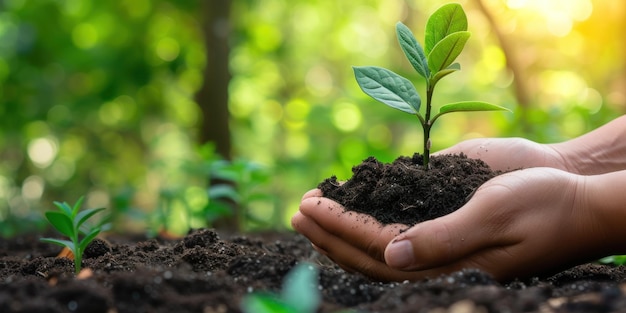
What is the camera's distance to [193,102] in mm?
6070

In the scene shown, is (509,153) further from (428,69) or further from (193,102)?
(193,102)

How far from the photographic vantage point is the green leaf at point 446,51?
4.91 ft

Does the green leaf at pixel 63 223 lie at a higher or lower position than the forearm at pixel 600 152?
lower

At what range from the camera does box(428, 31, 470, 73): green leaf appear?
150 cm

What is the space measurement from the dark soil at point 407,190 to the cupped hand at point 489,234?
51mm

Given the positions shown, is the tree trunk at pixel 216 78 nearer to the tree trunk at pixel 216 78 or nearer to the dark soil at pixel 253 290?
the tree trunk at pixel 216 78

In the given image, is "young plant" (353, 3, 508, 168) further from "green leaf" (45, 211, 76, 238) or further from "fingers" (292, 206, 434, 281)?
"green leaf" (45, 211, 76, 238)

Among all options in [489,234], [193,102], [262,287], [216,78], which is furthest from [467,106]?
[193,102]

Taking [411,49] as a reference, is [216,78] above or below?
above

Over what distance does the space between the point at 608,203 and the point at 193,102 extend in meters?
4.98

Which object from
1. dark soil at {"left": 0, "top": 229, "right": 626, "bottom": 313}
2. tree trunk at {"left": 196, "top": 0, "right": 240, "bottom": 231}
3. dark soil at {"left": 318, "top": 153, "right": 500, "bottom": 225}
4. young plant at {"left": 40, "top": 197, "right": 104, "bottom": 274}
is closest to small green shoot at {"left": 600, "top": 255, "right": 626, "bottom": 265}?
dark soil at {"left": 0, "top": 229, "right": 626, "bottom": 313}

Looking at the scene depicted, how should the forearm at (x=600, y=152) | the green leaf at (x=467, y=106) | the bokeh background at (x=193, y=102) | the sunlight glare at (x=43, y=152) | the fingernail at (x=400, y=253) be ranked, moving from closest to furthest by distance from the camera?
the fingernail at (x=400, y=253) < the green leaf at (x=467, y=106) < the forearm at (x=600, y=152) < the bokeh background at (x=193, y=102) < the sunlight glare at (x=43, y=152)

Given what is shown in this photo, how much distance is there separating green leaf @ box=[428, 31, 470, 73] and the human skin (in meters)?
0.32

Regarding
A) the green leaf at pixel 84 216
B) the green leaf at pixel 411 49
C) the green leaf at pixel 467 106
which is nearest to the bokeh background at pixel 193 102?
the green leaf at pixel 84 216
